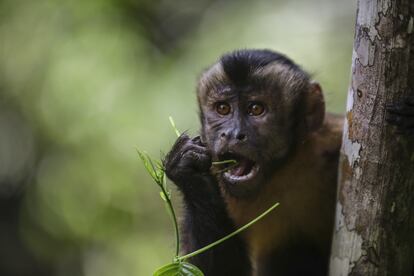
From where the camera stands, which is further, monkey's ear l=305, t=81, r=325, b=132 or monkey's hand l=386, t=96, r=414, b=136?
monkey's ear l=305, t=81, r=325, b=132

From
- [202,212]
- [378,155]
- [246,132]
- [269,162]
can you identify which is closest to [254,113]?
[246,132]

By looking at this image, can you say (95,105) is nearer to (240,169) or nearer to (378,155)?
(240,169)

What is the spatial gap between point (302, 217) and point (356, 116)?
1645mm

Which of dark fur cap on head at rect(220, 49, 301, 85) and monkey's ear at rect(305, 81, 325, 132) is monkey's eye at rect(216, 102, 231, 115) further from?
monkey's ear at rect(305, 81, 325, 132)

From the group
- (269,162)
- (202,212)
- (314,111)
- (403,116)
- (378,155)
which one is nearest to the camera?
(403,116)

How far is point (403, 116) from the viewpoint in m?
3.99

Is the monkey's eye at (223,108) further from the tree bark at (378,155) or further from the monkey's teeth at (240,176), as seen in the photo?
the tree bark at (378,155)

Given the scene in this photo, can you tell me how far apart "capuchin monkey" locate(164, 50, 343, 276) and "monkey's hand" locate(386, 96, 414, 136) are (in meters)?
1.43

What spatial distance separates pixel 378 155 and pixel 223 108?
1846 millimetres

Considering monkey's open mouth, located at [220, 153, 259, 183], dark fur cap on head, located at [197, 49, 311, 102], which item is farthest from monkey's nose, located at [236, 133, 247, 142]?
dark fur cap on head, located at [197, 49, 311, 102]

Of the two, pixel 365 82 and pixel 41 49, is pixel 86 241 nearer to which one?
pixel 41 49

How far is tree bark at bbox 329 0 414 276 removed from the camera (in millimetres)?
3955

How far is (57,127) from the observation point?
10.9 metres

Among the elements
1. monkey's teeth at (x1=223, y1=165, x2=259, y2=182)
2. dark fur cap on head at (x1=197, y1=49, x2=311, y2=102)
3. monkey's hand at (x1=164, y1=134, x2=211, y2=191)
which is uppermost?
dark fur cap on head at (x1=197, y1=49, x2=311, y2=102)
